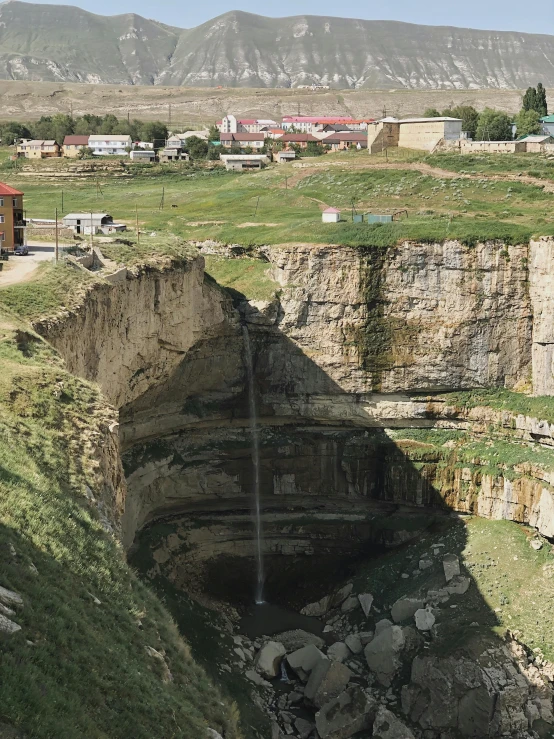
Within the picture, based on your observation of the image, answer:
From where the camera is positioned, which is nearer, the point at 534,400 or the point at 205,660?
the point at 205,660

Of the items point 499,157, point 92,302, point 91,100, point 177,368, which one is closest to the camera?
point 92,302

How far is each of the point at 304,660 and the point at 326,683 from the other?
232 centimetres

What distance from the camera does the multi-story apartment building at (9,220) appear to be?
41406 millimetres

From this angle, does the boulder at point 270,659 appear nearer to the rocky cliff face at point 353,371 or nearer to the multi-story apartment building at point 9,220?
the rocky cliff face at point 353,371

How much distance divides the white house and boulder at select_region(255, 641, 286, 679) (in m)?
79.2

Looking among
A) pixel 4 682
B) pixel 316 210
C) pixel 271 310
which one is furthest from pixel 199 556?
pixel 4 682

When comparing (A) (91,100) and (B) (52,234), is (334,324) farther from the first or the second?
(A) (91,100)

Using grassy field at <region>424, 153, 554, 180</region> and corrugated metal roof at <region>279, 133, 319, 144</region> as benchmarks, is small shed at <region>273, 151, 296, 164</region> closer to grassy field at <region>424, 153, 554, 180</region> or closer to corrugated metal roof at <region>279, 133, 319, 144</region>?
corrugated metal roof at <region>279, 133, 319, 144</region>

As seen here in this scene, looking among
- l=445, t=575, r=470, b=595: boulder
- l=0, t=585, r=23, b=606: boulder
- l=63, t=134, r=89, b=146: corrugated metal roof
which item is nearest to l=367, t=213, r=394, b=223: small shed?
l=445, t=575, r=470, b=595: boulder

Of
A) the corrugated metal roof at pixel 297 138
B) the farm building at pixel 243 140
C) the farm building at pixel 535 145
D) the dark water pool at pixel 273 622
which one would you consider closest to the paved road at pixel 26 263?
the dark water pool at pixel 273 622

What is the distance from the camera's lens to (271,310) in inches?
1982

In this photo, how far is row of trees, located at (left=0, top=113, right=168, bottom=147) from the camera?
11488 centimetres

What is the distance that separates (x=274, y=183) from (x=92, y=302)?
142 ft

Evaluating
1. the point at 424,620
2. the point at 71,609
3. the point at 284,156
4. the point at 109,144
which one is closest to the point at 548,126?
the point at 284,156
